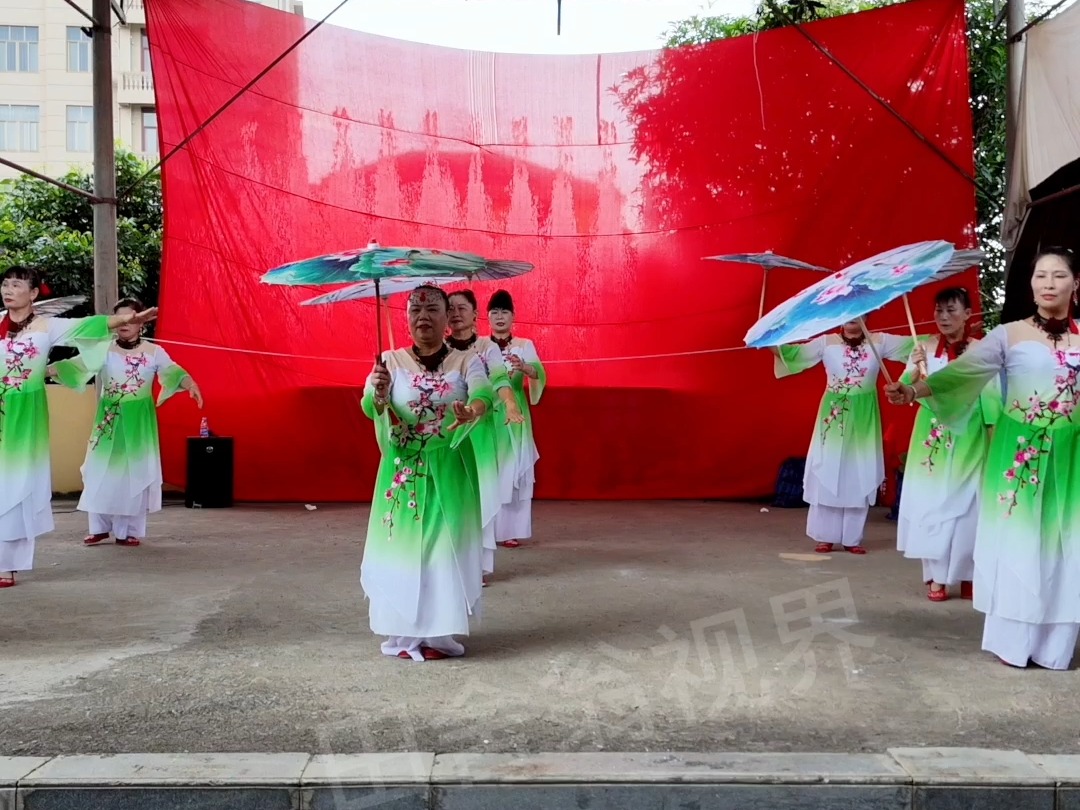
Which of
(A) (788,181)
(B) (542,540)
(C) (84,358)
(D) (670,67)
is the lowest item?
(B) (542,540)

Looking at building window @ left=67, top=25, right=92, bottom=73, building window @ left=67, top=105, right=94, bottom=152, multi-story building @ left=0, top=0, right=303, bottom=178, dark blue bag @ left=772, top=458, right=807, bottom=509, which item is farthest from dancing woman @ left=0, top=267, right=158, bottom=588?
building window @ left=67, top=25, right=92, bottom=73

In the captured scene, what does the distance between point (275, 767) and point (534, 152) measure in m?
6.77

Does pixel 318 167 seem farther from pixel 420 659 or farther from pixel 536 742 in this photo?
pixel 536 742

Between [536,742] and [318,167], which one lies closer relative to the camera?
[536,742]

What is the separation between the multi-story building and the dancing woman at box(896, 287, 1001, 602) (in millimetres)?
23303

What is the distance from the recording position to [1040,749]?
304cm

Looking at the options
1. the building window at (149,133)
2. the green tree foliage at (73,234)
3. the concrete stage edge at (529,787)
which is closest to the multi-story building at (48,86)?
the building window at (149,133)

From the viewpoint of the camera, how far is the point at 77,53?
25844mm

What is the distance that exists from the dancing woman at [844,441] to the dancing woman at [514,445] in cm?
163

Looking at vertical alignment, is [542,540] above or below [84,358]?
below

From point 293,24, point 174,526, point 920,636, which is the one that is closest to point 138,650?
point 920,636

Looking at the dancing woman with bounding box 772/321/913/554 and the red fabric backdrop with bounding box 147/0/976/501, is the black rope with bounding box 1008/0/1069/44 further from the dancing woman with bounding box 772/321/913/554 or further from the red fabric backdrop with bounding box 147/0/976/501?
the dancing woman with bounding box 772/321/913/554

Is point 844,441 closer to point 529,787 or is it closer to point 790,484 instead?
point 790,484

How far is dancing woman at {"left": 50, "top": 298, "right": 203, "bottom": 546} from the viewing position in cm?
690
